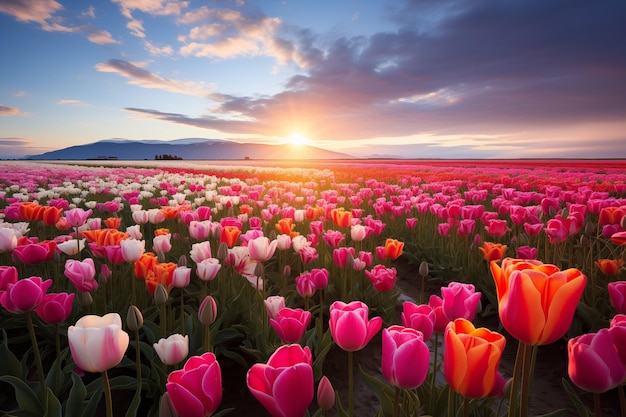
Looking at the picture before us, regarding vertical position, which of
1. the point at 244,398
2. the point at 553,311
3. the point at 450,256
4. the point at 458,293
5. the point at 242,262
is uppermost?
the point at 553,311

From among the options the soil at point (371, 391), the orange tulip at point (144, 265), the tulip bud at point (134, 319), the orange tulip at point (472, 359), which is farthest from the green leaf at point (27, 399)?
the orange tulip at point (472, 359)

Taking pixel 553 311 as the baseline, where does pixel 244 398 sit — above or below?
below

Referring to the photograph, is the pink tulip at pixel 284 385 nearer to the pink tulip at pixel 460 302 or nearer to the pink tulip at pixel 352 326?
the pink tulip at pixel 352 326

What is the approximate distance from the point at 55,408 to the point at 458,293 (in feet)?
5.80

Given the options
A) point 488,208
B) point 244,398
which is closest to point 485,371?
point 244,398

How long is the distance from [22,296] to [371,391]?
2.24m

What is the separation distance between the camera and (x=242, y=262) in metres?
2.85

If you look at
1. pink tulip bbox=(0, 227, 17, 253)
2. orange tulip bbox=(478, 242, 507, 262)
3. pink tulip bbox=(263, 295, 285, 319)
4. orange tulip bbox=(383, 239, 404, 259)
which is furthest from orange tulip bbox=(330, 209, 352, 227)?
pink tulip bbox=(0, 227, 17, 253)

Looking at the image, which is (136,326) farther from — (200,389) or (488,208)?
(488,208)

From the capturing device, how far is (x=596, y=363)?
38.8 inches

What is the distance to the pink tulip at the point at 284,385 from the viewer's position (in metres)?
0.94

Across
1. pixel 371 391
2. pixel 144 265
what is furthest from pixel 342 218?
pixel 144 265

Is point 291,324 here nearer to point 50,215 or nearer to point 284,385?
point 284,385

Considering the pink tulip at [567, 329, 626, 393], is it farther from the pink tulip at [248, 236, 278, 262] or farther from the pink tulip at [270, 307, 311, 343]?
the pink tulip at [248, 236, 278, 262]
